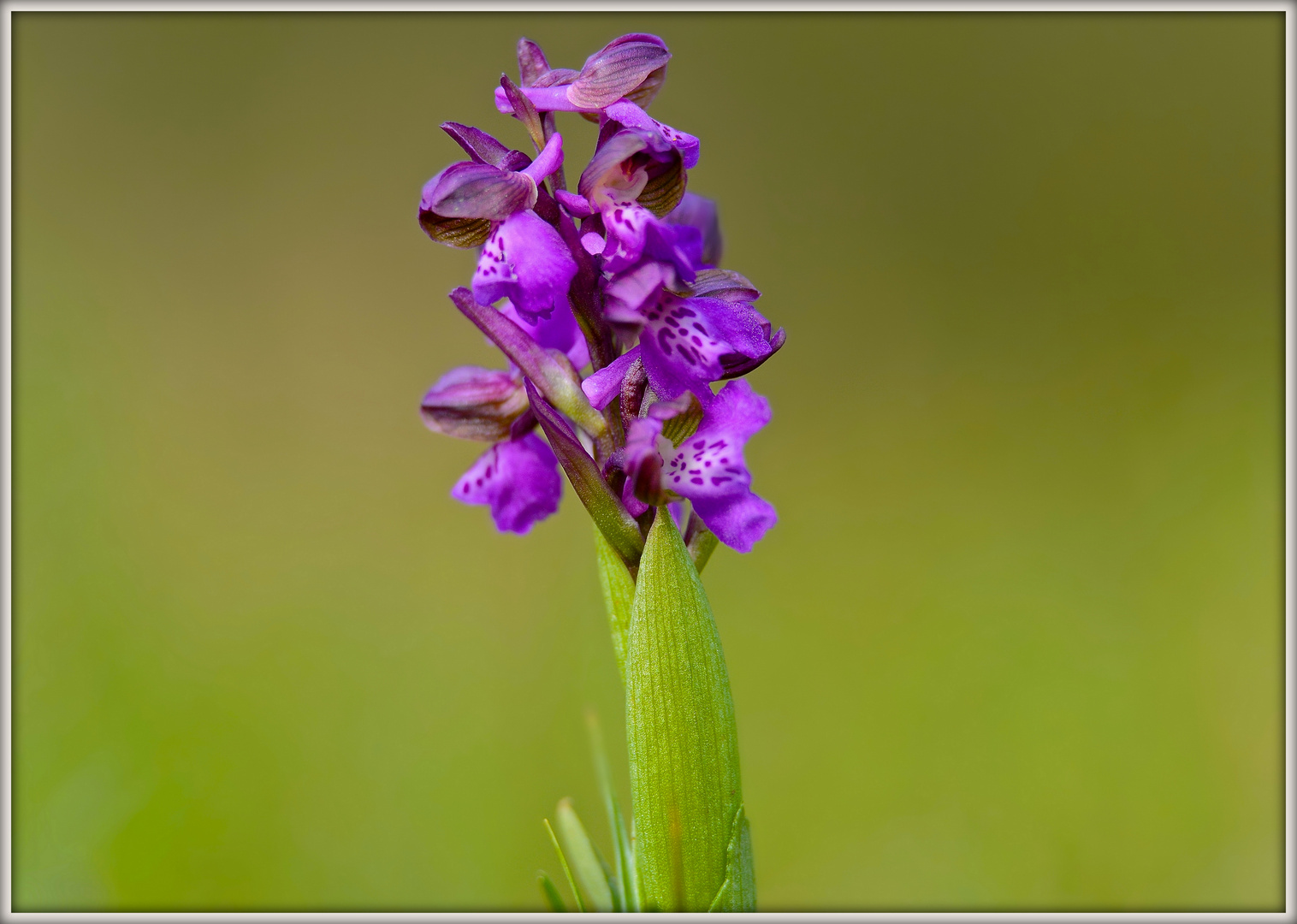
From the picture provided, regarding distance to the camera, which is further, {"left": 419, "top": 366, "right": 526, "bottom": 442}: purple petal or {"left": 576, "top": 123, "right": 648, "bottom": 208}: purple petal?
{"left": 419, "top": 366, "right": 526, "bottom": 442}: purple petal

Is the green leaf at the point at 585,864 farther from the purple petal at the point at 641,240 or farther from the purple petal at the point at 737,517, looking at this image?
the purple petal at the point at 641,240

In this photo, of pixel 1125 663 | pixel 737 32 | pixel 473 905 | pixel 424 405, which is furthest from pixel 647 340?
pixel 737 32

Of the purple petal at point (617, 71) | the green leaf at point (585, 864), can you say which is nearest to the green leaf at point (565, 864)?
the green leaf at point (585, 864)

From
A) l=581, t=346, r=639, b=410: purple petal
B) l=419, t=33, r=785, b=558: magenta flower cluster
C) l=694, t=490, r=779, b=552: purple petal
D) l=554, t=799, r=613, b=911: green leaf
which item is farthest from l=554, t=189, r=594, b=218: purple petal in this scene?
l=554, t=799, r=613, b=911: green leaf

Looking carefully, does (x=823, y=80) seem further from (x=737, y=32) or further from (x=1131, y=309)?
(x=1131, y=309)

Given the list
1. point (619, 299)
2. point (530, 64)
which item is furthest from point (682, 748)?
point (530, 64)

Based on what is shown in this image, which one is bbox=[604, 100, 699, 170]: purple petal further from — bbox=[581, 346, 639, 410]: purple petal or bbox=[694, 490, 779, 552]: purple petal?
bbox=[694, 490, 779, 552]: purple petal

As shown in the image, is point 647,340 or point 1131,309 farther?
point 1131,309
